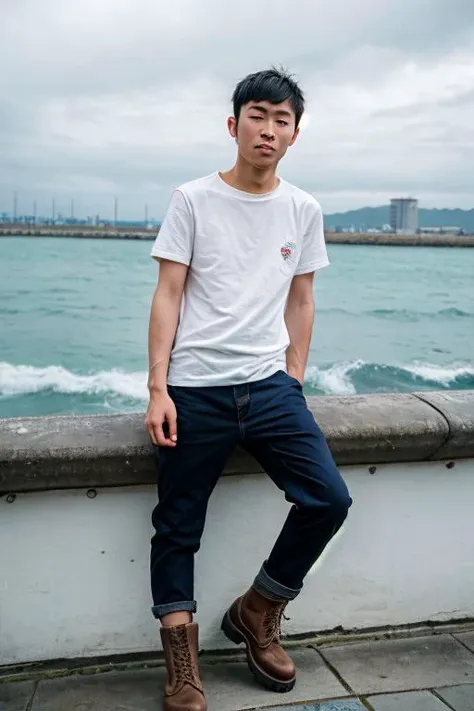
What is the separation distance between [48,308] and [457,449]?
96.1 ft

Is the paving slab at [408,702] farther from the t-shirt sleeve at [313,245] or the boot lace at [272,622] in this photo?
the t-shirt sleeve at [313,245]

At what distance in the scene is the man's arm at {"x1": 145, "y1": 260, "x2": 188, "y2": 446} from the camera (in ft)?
7.98

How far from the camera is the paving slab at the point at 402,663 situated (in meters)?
2.55

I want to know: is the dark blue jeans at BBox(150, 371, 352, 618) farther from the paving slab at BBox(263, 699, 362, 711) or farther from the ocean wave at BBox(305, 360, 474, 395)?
the ocean wave at BBox(305, 360, 474, 395)

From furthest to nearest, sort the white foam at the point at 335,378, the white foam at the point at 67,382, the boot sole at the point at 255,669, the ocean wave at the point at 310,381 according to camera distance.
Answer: the white foam at the point at 335,378, the white foam at the point at 67,382, the ocean wave at the point at 310,381, the boot sole at the point at 255,669

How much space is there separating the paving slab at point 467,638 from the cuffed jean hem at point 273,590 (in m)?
0.69

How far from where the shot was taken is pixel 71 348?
2194cm

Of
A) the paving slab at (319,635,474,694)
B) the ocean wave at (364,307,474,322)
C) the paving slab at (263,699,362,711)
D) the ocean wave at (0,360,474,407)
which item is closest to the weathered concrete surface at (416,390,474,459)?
the paving slab at (319,635,474,694)

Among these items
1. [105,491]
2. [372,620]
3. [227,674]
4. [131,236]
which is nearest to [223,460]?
[105,491]

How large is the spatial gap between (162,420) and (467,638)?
1.34 m

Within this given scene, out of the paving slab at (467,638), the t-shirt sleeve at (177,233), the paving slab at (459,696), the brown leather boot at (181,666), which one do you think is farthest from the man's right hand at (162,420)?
the paving slab at (467,638)

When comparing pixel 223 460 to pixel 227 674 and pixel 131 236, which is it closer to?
pixel 227 674

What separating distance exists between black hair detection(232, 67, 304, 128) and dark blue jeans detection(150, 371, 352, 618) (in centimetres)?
85

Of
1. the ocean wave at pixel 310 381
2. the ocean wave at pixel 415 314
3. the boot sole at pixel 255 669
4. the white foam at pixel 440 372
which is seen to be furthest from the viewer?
the ocean wave at pixel 415 314
